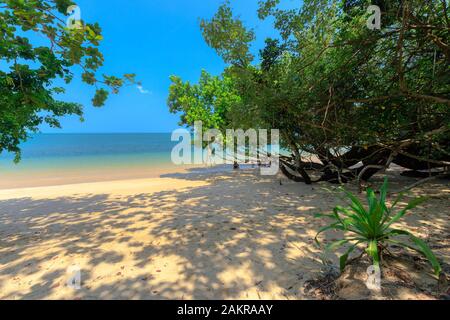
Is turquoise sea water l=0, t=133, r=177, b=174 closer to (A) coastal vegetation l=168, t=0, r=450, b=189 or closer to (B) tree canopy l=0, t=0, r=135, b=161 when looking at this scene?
(B) tree canopy l=0, t=0, r=135, b=161

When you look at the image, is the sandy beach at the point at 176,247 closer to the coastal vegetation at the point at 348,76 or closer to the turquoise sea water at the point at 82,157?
the coastal vegetation at the point at 348,76

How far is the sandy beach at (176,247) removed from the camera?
8.49 ft

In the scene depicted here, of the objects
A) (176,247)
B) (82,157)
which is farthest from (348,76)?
(82,157)

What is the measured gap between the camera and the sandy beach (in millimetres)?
2588

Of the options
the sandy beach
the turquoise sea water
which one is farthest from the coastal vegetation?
the turquoise sea water

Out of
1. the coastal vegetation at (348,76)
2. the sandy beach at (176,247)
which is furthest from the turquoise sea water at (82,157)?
the coastal vegetation at (348,76)

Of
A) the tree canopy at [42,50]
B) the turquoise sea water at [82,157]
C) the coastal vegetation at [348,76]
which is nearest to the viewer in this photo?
the tree canopy at [42,50]

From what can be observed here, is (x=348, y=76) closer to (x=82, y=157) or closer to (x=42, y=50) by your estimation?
(x=42, y=50)

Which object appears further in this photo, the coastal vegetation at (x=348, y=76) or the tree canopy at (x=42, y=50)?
the coastal vegetation at (x=348, y=76)

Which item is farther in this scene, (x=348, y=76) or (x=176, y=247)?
(x=348, y=76)

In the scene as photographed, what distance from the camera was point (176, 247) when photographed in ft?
12.0

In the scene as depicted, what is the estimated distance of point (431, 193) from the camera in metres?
6.39
